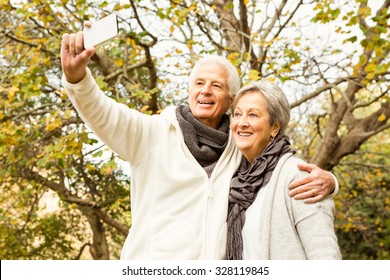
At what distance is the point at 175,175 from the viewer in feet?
7.30

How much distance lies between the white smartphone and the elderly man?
3.7 inches

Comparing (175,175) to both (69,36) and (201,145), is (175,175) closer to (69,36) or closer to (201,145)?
(201,145)

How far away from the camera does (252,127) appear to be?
2.24m

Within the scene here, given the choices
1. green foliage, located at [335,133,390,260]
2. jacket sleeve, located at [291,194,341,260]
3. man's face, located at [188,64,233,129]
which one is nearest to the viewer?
jacket sleeve, located at [291,194,341,260]

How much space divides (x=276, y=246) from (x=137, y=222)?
64cm

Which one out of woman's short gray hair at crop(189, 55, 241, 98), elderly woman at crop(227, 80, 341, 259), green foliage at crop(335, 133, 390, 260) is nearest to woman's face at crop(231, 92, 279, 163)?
elderly woman at crop(227, 80, 341, 259)

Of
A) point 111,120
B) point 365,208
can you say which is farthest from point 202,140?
point 365,208

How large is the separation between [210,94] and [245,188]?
21.4 inches

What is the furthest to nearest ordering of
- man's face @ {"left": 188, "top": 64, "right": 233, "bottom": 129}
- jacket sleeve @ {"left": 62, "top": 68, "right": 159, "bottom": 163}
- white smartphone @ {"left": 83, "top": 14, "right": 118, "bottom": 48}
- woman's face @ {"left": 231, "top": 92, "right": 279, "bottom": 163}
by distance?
man's face @ {"left": 188, "top": 64, "right": 233, "bottom": 129}
woman's face @ {"left": 231, "top": 92, "right": 279, "bottom": 163}
jacket sleeve @ {"left": 62, "top": 68, "right": 159, "bottom": 163}
white smartphone @ {"left": 83, "top": 14, "right": 118, "bottom": 48}

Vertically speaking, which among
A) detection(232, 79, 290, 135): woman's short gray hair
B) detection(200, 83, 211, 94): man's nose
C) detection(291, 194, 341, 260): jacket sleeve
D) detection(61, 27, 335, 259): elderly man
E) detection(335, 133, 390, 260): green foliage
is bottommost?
detection(291, 194, 341, 260): jacket sleeve

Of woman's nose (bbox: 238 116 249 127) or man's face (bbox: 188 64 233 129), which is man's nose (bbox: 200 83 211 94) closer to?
man's face (bbox: 188 64 233 129)

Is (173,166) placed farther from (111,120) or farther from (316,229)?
(316,229)

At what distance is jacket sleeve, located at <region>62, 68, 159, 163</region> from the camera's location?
6.70ft

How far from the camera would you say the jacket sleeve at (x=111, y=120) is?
2043 mm
